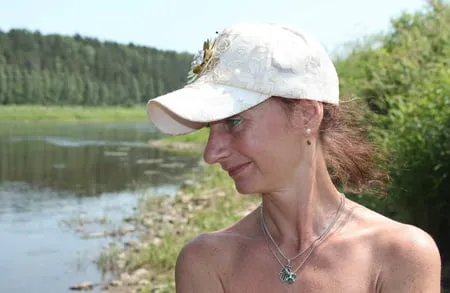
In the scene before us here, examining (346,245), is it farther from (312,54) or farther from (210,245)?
(312,54)

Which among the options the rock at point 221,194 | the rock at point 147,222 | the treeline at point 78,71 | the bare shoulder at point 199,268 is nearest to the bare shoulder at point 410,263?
the bare shoulder at point 199,268

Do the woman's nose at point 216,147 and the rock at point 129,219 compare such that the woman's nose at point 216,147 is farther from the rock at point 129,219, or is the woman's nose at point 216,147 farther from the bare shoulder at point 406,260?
the rock at point 129,219

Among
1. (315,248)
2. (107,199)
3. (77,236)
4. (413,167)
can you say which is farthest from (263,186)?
(107,199)

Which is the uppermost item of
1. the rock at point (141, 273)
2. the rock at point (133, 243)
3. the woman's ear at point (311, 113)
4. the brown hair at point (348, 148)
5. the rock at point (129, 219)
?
the woman's ear at point (311, 113)

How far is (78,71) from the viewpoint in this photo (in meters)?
77.6

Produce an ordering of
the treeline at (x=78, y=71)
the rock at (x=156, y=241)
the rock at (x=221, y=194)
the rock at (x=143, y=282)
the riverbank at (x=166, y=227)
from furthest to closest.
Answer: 1. the treeline at (x=78, y=71)
2. the rock at (x=221, y=194)
3. the rock at (x=156, y=241)
4. the riverbank at (x=166, y=227)
5. the rock at (x=143, y=282)

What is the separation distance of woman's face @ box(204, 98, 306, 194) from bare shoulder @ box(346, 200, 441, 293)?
1.02 ft

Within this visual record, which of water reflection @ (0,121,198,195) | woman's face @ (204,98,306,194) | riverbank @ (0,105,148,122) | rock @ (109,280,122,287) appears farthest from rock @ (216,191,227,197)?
riverbank @ (0,105,148,122)

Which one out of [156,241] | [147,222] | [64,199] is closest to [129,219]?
[147,222]

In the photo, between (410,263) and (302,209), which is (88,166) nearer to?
(302,209)

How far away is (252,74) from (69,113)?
63228 millimetres

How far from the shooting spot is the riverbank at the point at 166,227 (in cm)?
883

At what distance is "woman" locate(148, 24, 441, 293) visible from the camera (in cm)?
144

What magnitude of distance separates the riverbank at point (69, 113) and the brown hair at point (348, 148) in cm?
5602
